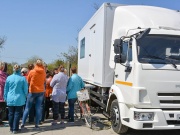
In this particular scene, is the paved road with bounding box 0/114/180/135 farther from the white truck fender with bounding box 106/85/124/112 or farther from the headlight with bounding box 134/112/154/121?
the headlight with bounding box 134/112/154/121

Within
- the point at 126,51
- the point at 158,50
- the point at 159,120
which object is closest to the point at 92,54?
the point at 126,51

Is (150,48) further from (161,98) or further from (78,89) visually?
(78,89)

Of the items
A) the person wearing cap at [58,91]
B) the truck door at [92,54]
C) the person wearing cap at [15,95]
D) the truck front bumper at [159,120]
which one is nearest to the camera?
the truck front bumper at [159,120]

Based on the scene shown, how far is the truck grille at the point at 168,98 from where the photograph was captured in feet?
19.8

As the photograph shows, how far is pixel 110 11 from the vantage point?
7984 mm

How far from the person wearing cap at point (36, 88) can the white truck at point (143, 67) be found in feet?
5.91

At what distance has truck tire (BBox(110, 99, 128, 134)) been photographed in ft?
22.3

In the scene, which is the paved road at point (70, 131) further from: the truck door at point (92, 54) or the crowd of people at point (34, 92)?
the truck door at point (92, 54)

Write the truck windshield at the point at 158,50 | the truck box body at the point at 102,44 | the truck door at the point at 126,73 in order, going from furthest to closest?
the truck box body at the point at 102,44 → the truck door at the point at 126,73 → the truck windshield at the point at 158,50

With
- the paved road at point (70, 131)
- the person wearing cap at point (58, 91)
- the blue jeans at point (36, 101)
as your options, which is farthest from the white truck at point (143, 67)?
the blue jeans at point (36, 101)

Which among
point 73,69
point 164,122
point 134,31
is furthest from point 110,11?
point 164,122

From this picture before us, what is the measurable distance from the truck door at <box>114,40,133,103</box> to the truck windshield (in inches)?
13.1

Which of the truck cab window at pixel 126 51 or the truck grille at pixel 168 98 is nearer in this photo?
the truck grille at pixel 168 98

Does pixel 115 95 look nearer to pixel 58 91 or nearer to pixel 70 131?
pixel 70 131
